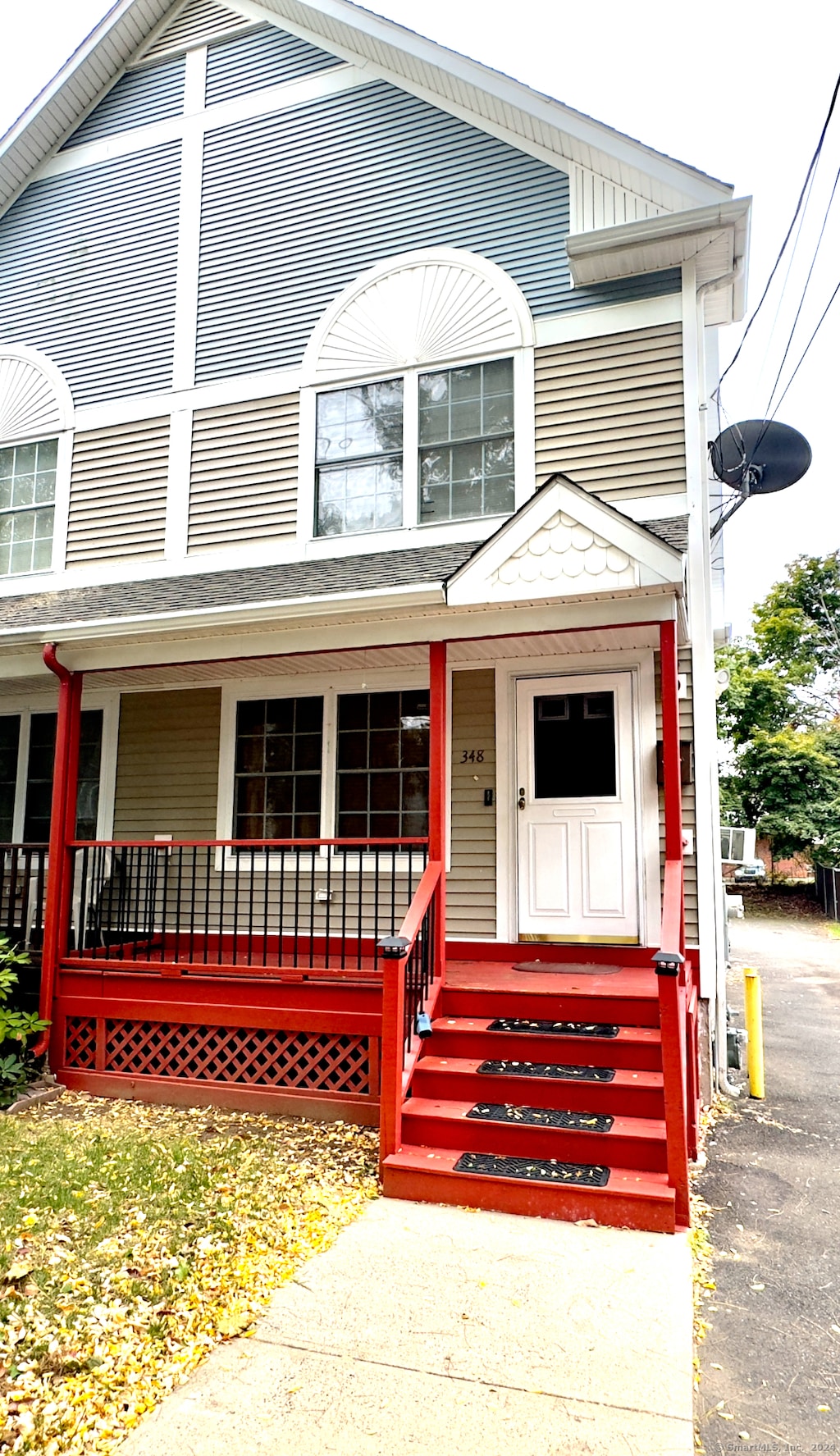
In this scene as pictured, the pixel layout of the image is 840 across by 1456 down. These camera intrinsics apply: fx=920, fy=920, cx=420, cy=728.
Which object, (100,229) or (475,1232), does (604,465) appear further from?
(100,229)

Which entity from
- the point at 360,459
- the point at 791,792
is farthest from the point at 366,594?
the point at 791,792

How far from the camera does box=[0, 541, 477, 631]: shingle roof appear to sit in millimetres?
6238

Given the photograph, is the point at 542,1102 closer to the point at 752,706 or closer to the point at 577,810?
the point at 577,810

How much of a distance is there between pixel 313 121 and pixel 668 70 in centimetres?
631

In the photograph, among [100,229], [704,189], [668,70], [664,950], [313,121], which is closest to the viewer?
[664,950]

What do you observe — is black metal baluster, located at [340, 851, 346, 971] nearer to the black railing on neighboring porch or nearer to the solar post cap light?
the black railing on neighboring porch

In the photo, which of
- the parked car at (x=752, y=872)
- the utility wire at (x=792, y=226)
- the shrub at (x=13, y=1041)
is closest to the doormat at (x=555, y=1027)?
the shrub at (x=13, y=1041)

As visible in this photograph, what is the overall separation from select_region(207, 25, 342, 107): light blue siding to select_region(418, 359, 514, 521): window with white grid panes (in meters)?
3.37

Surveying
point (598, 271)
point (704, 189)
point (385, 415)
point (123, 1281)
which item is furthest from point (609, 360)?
point (123, 1281)

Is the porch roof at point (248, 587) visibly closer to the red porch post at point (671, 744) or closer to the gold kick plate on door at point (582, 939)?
the red porch post at point (671, 744)

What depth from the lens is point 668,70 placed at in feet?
38.5

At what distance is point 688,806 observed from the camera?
607cm

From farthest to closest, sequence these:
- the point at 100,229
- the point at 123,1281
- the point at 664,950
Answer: the point at 100,229
the point at 664,950
the point at 123,1281

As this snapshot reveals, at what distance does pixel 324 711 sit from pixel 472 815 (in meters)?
1.51
